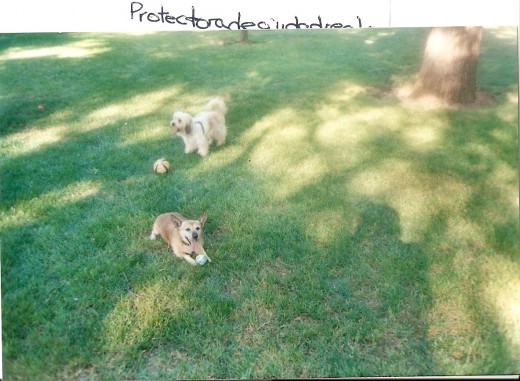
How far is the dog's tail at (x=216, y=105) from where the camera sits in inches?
96.5

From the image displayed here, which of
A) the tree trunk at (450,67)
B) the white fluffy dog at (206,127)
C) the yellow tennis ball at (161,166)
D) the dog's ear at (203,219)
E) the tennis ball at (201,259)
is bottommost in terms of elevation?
the tennis ball at (201,259)

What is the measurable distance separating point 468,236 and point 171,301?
1.50 metres

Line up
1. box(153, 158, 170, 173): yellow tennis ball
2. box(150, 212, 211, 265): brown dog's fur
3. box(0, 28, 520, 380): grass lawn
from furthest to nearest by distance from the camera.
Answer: box(153, 158, 170, 173): yellow tennis ball, box(150, 212, 211, 265): brown dog's fur, box(0, 28, 520, 380): grass lawn

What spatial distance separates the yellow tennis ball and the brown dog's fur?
232 millimetres

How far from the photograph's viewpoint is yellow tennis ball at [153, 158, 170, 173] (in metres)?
2.41

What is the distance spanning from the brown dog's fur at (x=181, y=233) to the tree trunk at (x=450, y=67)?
1.32m

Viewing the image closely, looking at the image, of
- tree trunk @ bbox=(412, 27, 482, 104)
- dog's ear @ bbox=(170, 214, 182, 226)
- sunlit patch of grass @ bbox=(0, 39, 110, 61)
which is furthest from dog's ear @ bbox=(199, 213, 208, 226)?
tree trunk @ bbox=(412, 27, 482, 104)

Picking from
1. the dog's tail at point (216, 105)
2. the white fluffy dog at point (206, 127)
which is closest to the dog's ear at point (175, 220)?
the white fluffy dog at point (206, 127)

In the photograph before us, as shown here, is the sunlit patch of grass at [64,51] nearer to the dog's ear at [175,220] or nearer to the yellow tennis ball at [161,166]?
the yellow tennis ball at [161,166]

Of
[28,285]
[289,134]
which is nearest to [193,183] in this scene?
[289,134]

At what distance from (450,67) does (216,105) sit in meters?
1.22

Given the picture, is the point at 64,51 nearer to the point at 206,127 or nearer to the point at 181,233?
the point at 206,127

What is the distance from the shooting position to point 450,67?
2.39m

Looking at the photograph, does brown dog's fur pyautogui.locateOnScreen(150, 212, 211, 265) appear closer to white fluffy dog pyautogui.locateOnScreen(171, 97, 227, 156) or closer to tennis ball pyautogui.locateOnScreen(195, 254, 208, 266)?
tennis ball pyautogui.locateOnScreen(195, 254, 208, 266)
